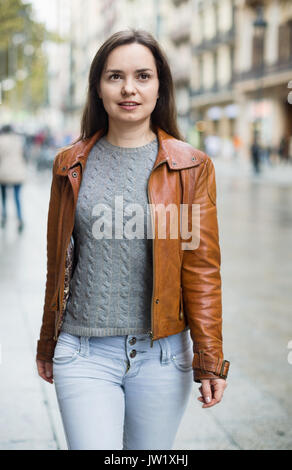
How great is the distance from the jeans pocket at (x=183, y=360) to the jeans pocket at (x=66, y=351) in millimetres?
313

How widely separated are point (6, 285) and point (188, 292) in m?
5.36

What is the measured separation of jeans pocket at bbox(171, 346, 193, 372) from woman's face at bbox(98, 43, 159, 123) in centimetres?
77

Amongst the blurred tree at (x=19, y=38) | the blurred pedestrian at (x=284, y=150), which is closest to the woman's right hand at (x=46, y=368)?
the blurred tree at (x=19, y=38)

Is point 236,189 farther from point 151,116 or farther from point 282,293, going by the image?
point 151,116

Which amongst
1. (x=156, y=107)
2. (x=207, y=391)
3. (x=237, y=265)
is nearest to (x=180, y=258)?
(x=207, y=391)

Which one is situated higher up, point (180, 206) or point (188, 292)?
point (180, 206)

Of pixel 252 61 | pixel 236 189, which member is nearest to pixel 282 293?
pixel 236 189

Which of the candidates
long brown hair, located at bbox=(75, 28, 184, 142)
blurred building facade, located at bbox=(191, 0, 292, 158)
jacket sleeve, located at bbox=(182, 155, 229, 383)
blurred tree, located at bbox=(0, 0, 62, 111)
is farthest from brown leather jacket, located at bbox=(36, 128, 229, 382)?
blurred building facade, located at bbox=(191, 0, 292, 158)

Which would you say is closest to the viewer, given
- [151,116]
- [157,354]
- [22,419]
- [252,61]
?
[157,354]

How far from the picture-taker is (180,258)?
2240 mm

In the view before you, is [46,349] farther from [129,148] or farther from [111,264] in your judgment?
[129,148]

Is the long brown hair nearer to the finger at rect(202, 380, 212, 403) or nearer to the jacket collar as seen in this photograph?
the jacket collar

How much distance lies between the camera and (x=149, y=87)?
89.4 inches

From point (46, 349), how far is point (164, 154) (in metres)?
0.79
